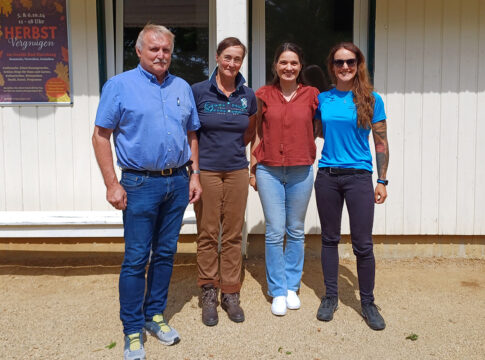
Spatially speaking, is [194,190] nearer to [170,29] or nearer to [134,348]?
[134,348]

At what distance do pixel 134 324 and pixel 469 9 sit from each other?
4.28 meters

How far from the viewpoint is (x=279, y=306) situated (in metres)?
3.47

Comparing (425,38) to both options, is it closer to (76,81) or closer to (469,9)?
(469,9)

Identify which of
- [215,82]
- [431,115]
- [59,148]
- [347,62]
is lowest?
[59,148]

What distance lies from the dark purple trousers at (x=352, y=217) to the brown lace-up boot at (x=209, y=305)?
854 mm

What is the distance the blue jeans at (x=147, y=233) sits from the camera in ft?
8.89

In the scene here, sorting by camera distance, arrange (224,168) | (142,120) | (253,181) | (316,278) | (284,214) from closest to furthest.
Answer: (142,120), (224,168), (284,214), (253,181), (316,278)

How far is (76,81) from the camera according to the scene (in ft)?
15.6

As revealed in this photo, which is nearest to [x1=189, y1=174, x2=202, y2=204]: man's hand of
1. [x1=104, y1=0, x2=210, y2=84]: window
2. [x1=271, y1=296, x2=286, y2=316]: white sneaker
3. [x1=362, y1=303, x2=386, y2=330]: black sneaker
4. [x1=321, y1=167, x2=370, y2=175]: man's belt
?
[x1=321, y1=167, x2=370, y2=175]: man's belt

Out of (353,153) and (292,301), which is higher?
(353,153)

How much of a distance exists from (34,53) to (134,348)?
3.35 metres

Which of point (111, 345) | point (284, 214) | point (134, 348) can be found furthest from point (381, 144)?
point (111, 345)

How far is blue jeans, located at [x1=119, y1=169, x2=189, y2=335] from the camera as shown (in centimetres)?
271

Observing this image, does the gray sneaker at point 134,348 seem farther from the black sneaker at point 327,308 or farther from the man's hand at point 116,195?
the black sneaker at point 327,308
